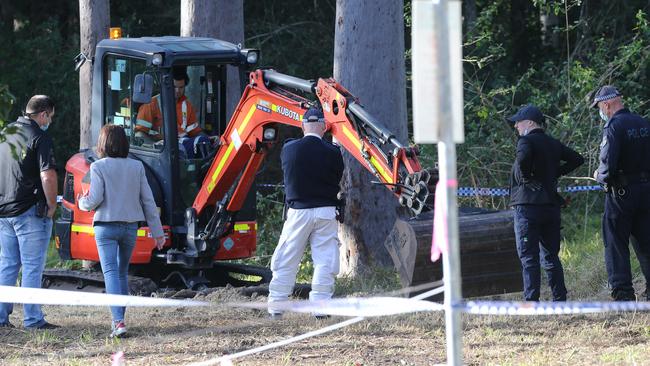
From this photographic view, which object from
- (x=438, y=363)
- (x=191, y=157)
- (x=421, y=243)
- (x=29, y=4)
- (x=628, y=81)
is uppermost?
(x=29, y=4)

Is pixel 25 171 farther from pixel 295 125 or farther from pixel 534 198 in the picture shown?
pixel 534 198

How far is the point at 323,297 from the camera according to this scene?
31.7 feet

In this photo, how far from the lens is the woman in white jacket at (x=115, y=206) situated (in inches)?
355

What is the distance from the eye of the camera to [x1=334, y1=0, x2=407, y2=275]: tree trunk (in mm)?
12164

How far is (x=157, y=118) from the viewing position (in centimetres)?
1148

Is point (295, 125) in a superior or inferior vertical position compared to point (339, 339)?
superior

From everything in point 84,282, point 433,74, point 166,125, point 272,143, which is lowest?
point 84,282

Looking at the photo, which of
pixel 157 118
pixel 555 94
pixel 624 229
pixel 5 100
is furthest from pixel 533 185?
pixel 555 94

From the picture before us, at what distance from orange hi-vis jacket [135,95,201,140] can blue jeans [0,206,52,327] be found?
87.3 inches

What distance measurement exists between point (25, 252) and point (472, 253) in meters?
3.70

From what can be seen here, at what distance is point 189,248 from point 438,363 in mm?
4303

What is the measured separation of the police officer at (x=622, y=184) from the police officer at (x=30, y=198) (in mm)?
4526

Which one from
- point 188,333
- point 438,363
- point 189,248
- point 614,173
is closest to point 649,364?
point 438,363

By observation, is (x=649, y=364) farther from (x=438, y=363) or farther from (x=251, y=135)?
(x=251, y=135)
